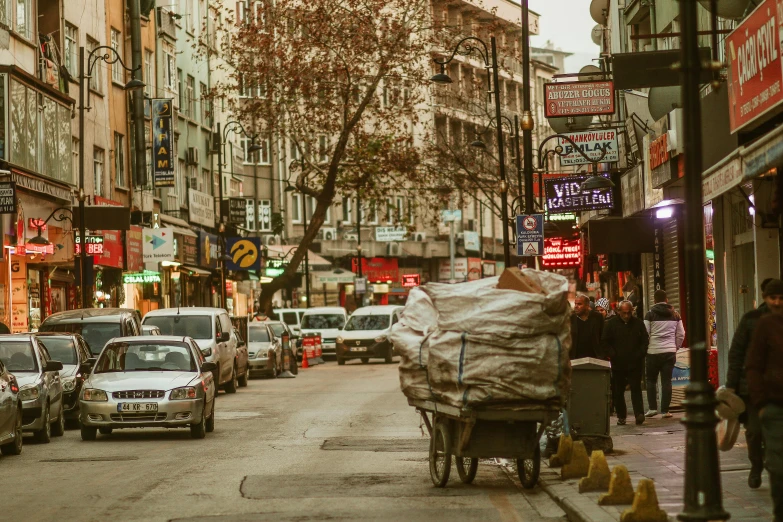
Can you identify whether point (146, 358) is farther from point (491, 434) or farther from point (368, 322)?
point (368, 322)

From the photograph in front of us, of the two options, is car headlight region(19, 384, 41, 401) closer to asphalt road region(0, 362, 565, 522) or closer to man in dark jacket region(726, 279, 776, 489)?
asphalt road region(0, 362, 565, 522)

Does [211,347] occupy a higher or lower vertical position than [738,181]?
lower

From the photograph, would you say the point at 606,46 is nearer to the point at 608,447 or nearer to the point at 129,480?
the point at 608,447

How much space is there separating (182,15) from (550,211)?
27.7 metres

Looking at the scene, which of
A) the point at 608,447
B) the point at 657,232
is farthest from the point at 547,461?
the point at 657,232

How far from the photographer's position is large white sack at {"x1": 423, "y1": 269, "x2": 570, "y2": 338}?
13.4 metres

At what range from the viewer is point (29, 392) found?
19.9 m

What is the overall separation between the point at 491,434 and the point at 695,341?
4.66 metres

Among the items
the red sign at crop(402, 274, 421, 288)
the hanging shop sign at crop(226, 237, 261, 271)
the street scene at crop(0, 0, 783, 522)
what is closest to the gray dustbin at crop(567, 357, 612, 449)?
the street scene at crop(0, 0, 783, 522)

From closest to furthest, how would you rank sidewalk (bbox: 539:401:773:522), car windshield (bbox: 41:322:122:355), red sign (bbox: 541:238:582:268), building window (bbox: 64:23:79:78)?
sidewalk (bbox: 539:401:773:522), car windshield (bbox: 41:322:122:355), building window (bbox: 64:23:79:78), red sign (bbox: 541:238:582:268)

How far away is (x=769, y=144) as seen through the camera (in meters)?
12.6

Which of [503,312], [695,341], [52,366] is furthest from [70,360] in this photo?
[695,341]

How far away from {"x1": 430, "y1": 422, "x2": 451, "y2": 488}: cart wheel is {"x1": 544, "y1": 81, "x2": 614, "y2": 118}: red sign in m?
13.3

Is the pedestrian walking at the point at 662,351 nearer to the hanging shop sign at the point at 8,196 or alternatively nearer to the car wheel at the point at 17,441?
the car wheel at the point at 17,441
